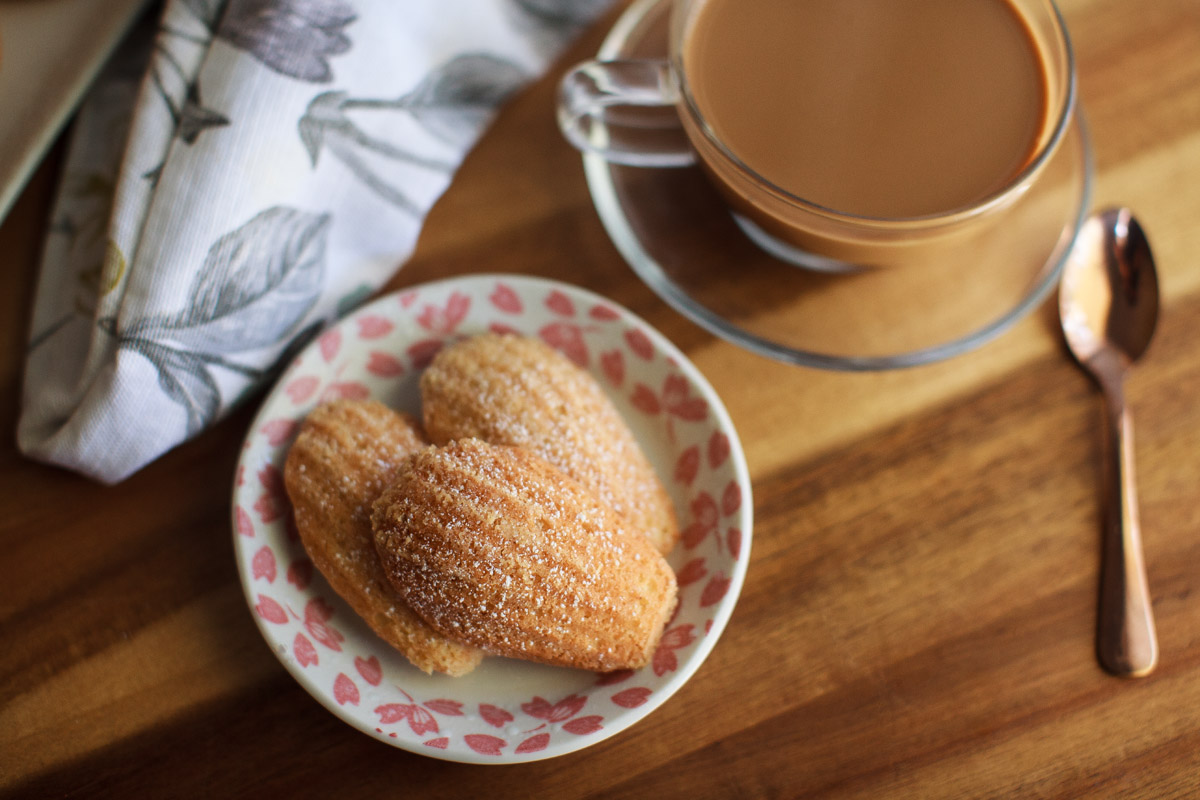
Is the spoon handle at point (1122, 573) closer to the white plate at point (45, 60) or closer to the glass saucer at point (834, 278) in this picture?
the glass saucer at point (834, 278)

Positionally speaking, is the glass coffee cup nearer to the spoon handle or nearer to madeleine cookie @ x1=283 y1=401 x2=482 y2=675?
the spoon handle

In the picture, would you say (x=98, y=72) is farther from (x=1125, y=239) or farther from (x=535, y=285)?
(x=1125, y=239)

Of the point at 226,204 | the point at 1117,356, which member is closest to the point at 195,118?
the point at 226,204

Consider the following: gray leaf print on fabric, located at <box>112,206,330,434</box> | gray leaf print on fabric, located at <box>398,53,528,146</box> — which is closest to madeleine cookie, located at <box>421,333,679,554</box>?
gray leaf print on fabric, located at <box>112,206,330,434</box>

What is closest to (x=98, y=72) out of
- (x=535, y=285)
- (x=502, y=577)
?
(x=535, y=285)

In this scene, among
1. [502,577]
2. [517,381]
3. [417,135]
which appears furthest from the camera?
[417,135]

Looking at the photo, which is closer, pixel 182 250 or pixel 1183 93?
pixel 182 250
